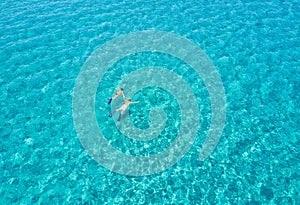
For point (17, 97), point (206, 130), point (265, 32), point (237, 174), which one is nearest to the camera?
point (237, 174)

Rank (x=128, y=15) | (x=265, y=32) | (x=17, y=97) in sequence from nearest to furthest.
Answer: (x=17, y=97), (x=265, y=32), (x=128, y=15)

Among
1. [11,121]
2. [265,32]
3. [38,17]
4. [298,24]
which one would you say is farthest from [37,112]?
[298,24]

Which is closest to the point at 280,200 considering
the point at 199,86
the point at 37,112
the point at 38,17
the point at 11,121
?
the point at 199,86

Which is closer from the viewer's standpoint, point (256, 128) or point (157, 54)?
point (256, 128)

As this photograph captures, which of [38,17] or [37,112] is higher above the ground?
[38,17]

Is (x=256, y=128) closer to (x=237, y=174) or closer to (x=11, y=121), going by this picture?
(x=237, y=174)

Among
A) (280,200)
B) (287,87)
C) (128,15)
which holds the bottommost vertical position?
(280,200)
